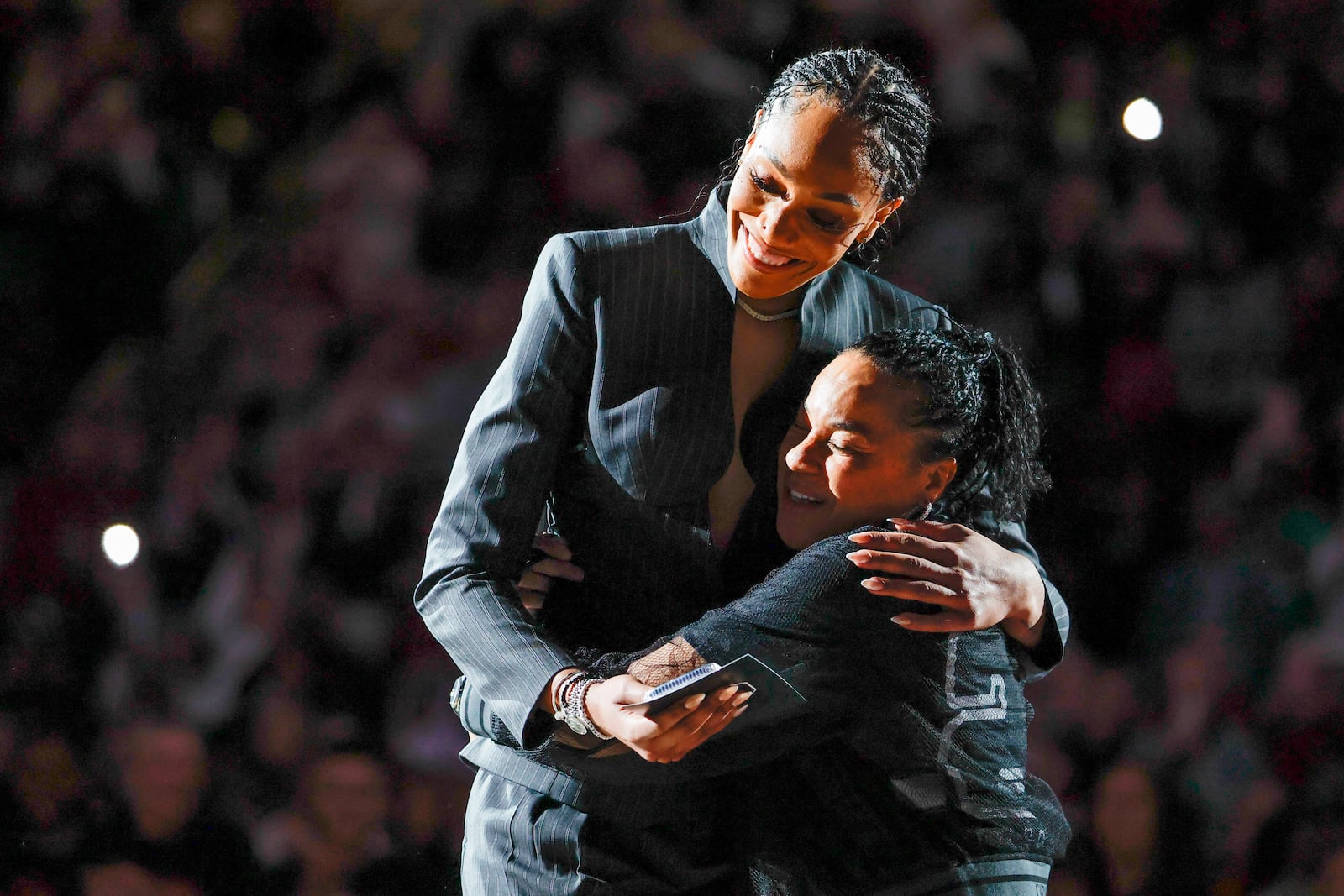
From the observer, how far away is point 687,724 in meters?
0.56

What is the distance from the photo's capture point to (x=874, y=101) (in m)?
0.64

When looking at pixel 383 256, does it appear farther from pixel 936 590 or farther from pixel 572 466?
pixel 936 590

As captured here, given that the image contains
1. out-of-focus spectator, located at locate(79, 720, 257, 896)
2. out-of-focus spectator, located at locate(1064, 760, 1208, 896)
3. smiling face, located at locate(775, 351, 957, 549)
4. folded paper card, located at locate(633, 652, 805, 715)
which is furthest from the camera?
out-of-focus spectator, located at locate(1064, 760, 1208, 896)

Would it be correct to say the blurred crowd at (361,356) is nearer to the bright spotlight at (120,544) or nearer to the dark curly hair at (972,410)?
the bright spotlight at (120,544)

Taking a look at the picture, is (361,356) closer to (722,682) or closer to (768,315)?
(768,315)

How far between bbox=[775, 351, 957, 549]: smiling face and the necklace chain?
0.14 ft

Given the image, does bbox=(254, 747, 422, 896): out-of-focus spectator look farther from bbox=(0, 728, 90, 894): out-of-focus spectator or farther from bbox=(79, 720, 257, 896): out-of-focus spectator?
bbox=(0, 728, 90, 894): out-of-focus spectator

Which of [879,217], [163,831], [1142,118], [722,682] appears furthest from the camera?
[1142,118]

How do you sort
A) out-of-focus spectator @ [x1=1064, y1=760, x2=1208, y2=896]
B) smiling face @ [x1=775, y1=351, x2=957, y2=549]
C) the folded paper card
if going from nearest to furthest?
1. the folded paper card
2. smiling face @ [x1=775, y1=351, x2=957, y2=549]
3. out-of-focus spectator @ [x1=1064, y1=760, x2=1208, y2=896]

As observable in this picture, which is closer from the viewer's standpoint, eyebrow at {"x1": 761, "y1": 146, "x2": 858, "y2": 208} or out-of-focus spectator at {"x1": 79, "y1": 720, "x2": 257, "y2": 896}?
eyebrow at {"x1": 761, "y1": 146, "x2": 858, "y2": 208}

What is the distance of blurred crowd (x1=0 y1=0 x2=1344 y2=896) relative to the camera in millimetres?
1055

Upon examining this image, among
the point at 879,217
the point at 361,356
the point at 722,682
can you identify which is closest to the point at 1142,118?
the point at 879,217

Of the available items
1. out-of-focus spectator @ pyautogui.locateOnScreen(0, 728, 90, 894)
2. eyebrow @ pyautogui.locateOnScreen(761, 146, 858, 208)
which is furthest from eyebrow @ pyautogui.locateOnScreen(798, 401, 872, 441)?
out-of-focus spectator @ pyautogui.locateOnScreen(0, 728, 90, 894)

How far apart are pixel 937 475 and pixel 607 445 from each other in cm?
17
